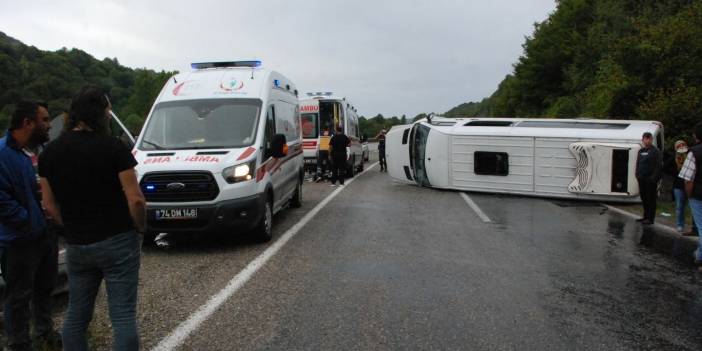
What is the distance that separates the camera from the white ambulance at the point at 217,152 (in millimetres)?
7105

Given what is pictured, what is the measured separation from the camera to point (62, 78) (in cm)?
6894

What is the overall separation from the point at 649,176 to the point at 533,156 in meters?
3.84

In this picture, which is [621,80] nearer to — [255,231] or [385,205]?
[385,205]

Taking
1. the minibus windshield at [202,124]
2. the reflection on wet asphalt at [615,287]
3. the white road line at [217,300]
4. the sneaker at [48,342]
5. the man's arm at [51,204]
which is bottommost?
the reflection on wet asphalt at [615,287]

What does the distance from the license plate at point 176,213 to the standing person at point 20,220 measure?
3.25m

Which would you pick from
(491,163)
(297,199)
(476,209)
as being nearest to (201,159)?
(297,199)

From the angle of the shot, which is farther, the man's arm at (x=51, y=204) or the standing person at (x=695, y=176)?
the standing person at (x=695, y=176)

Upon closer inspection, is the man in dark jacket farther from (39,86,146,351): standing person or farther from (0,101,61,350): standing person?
(39,86,146,351): standing person

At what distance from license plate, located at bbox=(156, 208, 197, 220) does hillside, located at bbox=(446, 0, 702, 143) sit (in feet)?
44.3

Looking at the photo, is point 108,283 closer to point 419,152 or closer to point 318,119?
point 419,152

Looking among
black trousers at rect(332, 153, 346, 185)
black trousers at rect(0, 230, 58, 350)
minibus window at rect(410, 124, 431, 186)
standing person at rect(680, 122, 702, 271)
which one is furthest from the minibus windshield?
minibus window at rect(410, 124, 431, 186)

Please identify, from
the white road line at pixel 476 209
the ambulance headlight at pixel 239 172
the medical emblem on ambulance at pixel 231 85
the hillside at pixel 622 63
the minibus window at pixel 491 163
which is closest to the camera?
the ambulance headlight at pixel 239 172

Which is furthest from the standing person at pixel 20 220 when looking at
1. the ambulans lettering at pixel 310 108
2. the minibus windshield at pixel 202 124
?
the ambulans lettering at pixel 310 108

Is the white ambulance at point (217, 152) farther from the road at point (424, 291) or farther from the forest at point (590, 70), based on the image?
the forest at point (590, 70)
